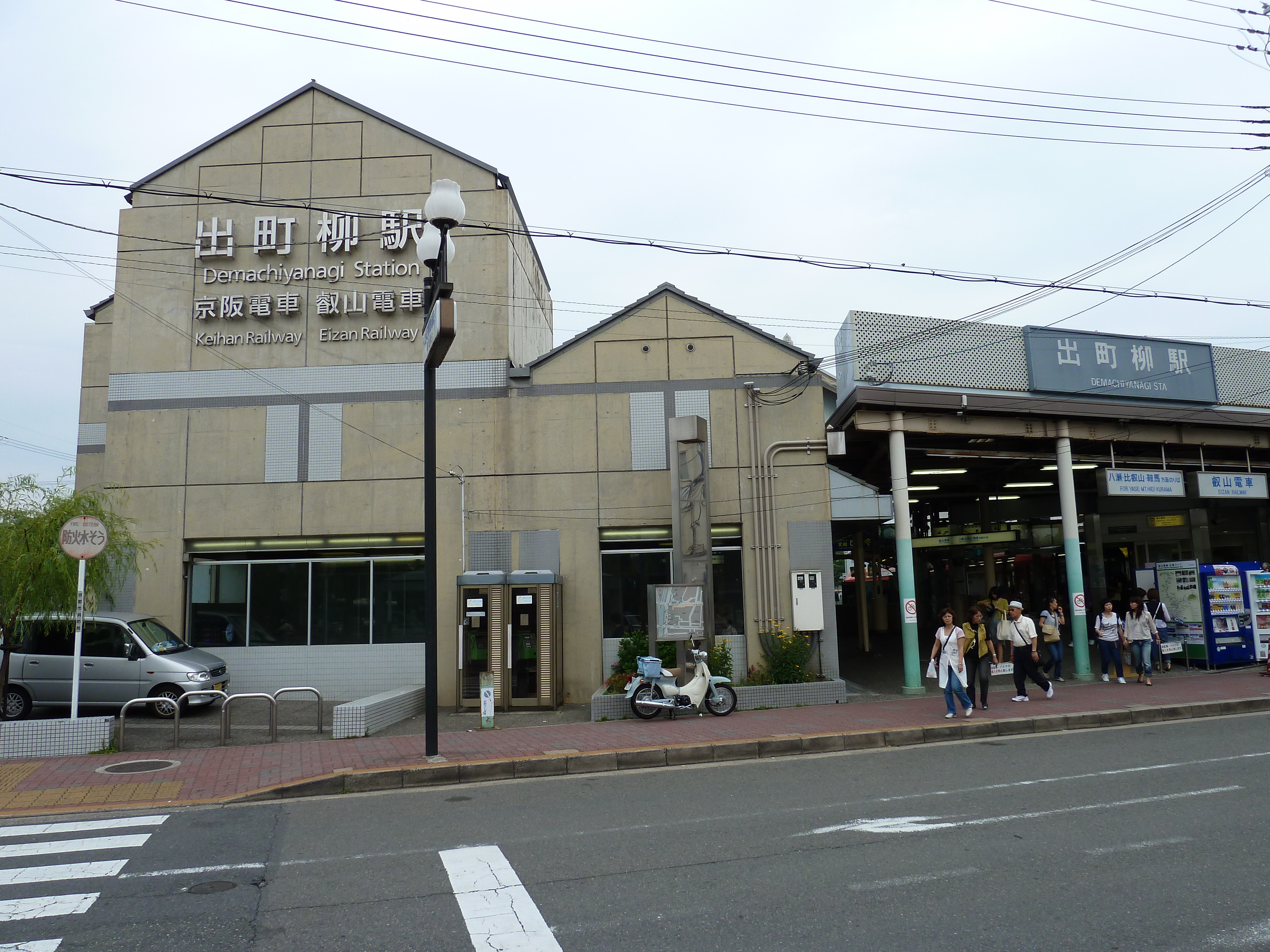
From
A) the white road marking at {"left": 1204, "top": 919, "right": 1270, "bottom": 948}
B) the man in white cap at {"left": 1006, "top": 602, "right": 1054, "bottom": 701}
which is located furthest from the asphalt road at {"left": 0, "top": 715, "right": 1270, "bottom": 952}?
the man in white cap at {"left": 1006, "top": 602, "right": 1054, "bottom": 701}

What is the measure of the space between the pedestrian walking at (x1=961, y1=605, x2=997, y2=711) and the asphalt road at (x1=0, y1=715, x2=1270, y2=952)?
3835 mm

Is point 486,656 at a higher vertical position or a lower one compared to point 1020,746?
higher

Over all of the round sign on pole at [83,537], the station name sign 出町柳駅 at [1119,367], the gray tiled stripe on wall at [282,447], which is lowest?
the round sign on pole at [83,537]

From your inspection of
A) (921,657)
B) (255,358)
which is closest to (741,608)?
(921,657)

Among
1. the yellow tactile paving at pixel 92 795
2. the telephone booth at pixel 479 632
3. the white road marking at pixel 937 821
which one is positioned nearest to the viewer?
the white road marking at pixel 937 821

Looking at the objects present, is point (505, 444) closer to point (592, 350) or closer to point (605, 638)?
point (592, 350)

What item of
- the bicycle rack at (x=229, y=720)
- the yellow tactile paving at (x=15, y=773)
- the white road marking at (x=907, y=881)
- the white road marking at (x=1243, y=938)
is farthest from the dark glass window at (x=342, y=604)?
the white road marking at (x=1243, y=938)

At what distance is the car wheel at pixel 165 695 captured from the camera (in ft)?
49.0

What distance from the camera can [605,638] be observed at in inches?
673

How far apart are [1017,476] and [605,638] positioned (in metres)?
12.9

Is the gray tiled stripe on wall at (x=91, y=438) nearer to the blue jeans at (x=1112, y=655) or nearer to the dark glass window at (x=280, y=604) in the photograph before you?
the dark glass window at (x=280, y=604)

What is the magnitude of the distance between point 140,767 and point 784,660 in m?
9.89

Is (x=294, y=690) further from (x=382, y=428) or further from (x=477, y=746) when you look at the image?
(x=382, y=428)

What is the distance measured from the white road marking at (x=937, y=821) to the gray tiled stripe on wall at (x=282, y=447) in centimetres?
1370
